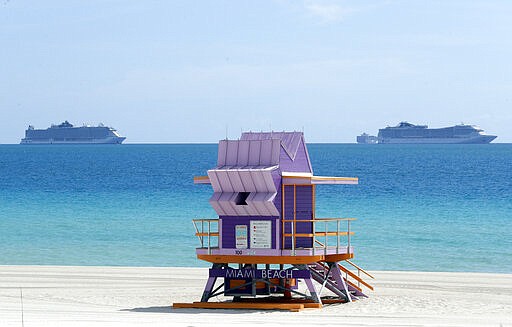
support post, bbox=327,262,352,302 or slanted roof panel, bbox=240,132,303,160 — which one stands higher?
slanted roof panel, bbox=240,132,303,160

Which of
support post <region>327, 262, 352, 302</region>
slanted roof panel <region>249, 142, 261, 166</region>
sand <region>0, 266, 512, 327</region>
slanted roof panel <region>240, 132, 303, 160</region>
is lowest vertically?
sand <region>0, 266, 512, 327</region>

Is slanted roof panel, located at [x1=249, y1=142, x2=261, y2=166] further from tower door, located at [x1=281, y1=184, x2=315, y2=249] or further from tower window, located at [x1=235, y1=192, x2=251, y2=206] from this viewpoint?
tower door, located at [x1=281, y1=184, x2=315, y2=249]

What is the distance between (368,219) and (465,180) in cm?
5086

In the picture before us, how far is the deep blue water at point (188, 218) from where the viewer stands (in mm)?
41250

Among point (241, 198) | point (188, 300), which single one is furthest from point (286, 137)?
point (188, 300)

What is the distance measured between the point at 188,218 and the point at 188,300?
34376 mm

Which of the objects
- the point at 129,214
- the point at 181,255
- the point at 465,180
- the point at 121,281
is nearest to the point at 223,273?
the point at 121,281

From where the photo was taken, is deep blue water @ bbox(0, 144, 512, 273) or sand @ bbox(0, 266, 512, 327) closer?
sand @ bbox(0, 266, 512, 327)

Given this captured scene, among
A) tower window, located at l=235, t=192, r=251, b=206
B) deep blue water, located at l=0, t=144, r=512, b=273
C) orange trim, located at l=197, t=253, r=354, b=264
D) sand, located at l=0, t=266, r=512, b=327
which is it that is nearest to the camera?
sand, located at l=0, t=266, r=512, b=327

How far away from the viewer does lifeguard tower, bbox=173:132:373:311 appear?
78.3ft

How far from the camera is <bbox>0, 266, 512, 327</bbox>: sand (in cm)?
2183

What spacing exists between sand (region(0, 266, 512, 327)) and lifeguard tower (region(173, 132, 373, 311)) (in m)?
1.08

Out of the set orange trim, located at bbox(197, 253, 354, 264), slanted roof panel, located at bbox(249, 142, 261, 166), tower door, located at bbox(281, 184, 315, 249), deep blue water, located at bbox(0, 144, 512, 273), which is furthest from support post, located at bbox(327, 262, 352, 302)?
deep blue water, located at bbox(0, 144, 512, 273)

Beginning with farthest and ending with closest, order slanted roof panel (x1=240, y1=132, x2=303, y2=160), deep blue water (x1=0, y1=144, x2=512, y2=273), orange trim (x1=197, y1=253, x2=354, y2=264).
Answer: deep blue water (x1=0, y1=144, x2=512, y2=273), slanted roof panel (x1=240, y1=132, x2=303, y2=160), orange trim (x1=197, y1=253, x2=354, y2=264)
